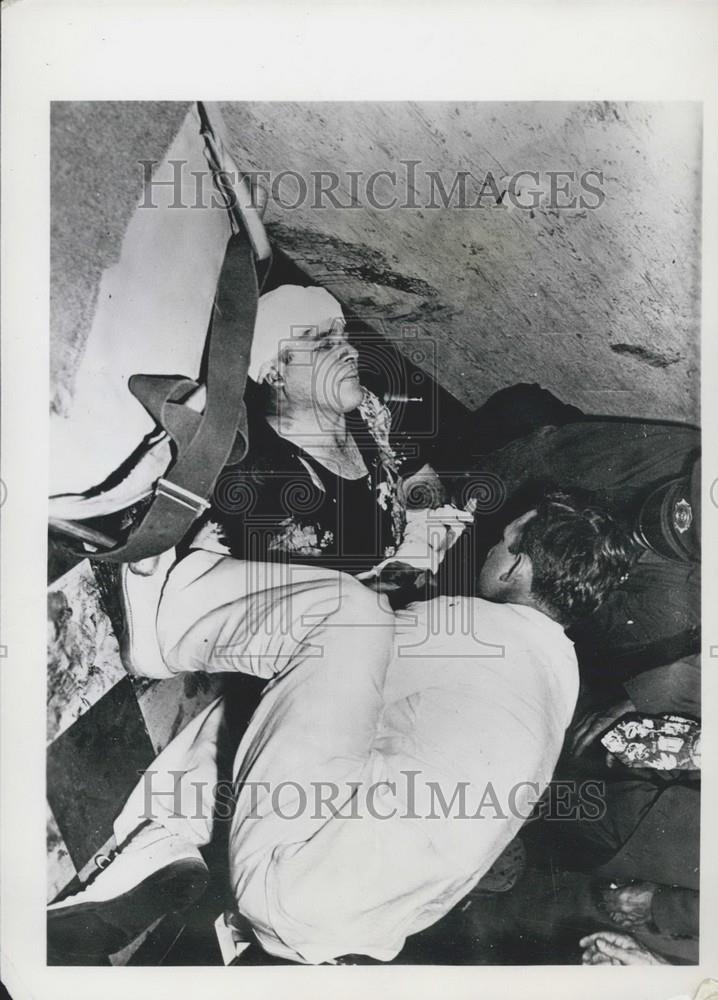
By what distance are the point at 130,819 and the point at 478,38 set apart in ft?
7.38

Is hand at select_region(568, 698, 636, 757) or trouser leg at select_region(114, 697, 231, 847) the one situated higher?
hand at select_region(568, 698, 636, 757)

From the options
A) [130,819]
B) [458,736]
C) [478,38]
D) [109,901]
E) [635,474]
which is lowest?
[109,901]

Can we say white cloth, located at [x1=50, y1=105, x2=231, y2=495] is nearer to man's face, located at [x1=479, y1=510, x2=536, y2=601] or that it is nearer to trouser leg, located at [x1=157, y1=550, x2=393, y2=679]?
trouser leg, located at [x1=157, y1=550, x2=393, y2=679]

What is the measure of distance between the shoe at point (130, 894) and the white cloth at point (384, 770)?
2.3 inches

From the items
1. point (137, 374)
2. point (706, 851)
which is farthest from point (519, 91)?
point (706, 851)

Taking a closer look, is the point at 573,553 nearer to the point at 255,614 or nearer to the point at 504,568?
the point at 504,568

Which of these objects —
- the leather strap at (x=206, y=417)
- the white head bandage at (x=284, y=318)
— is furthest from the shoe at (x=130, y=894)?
the white head bandage at (x=284, y=318)

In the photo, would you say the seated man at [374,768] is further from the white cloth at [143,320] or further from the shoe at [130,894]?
the white cloth at [143,320]

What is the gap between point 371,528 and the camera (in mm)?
2207

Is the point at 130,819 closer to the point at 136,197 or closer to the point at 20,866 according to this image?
the point at 20,866

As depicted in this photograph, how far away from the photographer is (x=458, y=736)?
2186mm

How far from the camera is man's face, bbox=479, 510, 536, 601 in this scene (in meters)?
2.21

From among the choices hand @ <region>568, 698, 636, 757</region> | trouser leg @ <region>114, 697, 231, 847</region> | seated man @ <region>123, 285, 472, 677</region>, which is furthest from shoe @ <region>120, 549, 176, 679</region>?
hand @ <region>568, 698, 636, 757</region>
